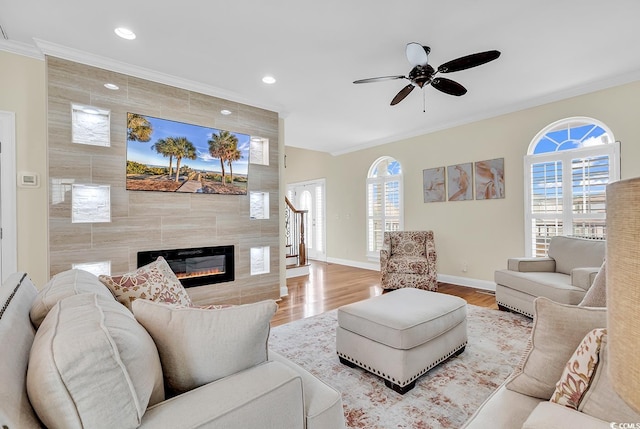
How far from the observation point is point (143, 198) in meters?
3.21

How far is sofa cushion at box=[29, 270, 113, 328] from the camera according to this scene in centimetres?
104

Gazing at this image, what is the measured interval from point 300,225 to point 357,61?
3.90 meters

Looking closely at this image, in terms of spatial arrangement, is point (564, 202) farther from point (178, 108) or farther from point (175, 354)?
point (178, 108)

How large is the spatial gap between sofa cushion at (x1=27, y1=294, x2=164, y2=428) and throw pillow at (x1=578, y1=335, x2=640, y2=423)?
4.20 ft

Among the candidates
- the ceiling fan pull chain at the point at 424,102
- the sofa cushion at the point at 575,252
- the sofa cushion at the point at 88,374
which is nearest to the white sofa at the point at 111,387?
the sofa cushion at the point at 88,374

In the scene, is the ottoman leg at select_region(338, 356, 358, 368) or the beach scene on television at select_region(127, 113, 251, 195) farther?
the beach scene on television at select_region(127, 113, 251, 195)

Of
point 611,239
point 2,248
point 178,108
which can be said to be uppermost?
point 178,108

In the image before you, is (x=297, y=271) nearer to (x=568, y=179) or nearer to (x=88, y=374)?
(x=568, y=179)

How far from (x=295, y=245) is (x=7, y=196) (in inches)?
174

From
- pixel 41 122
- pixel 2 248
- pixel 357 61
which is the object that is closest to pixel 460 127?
pixel 357 61

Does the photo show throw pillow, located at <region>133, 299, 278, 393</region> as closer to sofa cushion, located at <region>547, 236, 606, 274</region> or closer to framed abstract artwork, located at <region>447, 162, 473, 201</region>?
sofa cushion, located at <region>547, 236, 606, 274</region>

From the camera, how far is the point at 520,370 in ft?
3.84

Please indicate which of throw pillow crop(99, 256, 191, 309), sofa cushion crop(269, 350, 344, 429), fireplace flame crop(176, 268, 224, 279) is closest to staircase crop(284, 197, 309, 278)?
fireplace flame crop(176, 268, 224, 279)

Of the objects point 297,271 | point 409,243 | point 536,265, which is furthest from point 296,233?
point 536,265
